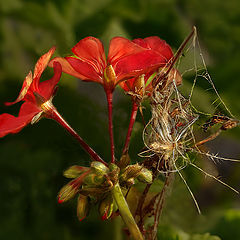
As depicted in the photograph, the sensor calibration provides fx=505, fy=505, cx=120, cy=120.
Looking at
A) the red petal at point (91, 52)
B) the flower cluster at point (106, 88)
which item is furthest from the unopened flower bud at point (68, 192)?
the red petal at point (91, 52)

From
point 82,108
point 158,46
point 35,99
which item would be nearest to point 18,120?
point 35,99

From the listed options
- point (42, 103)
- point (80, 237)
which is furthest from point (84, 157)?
point (80, 237)

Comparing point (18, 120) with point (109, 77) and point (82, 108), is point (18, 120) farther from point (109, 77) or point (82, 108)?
point (82, 108)

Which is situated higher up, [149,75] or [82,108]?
[149,75]

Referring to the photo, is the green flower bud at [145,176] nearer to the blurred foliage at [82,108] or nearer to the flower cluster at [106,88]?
the flower cluster at [106,88]

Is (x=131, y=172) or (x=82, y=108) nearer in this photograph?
(x=131, y=172)

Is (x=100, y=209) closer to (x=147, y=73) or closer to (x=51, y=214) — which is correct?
(x=147, y=73)

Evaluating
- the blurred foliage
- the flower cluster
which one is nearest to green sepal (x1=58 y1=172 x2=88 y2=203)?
the flower cluster
